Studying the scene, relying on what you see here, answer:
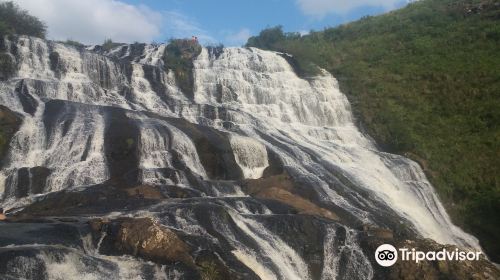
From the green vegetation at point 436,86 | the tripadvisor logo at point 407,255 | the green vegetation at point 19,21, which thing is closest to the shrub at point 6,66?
the green vegetation at point 19,21

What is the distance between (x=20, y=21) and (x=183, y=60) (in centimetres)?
1238

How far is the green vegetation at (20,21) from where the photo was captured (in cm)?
3725

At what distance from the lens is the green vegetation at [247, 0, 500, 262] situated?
2578cm

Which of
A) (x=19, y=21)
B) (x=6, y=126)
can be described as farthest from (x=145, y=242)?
(x=19, y=21)

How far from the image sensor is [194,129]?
24844mm

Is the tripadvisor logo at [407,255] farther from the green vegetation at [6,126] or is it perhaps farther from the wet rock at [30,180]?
the green vegetation at [6,126]

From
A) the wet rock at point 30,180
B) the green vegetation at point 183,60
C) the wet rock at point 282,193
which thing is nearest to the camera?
the wet rock at point 30,180

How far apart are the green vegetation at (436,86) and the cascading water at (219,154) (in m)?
1.45

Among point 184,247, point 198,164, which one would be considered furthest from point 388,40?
point 184,247

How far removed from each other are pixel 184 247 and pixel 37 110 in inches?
610

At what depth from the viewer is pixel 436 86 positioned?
35562mm

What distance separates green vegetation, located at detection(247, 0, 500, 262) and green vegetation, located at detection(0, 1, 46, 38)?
20693 mm

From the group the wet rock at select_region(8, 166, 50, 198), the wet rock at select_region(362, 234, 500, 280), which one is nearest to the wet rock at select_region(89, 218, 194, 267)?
the wet rock at select_region(362, 234, 500, 280)

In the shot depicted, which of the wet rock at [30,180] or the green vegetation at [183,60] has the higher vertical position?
the green vegetation at [183,60]
